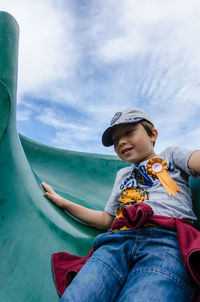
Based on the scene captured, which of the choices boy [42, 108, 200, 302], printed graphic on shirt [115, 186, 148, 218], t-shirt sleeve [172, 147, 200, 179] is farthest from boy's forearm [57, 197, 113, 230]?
t-shirt sleeve [172, 147, 200, 179]

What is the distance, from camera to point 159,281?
466 mm

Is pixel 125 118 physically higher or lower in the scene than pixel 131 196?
higher

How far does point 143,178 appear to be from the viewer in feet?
2.65

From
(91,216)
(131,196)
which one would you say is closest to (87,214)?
(91,216)

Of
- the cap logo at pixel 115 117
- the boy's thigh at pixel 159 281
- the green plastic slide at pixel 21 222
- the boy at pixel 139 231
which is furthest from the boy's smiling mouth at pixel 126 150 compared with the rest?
the boy's thigh at pixel 159 281

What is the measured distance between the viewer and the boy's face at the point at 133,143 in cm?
85

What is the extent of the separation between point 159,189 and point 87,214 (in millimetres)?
400

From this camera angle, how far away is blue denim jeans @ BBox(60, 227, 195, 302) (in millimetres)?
460

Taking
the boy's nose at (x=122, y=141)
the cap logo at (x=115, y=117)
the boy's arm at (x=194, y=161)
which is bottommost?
the boy's nose at (x=122, y=141)

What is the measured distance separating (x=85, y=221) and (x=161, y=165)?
44 centimetres

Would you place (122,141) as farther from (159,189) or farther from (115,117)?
(159,189)

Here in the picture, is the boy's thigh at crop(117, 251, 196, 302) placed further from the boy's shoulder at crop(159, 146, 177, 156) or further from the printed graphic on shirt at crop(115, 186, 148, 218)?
the boy's shoulder at crop(159, 146, 177, 156)

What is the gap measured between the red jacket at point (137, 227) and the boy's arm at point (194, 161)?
0.55ft

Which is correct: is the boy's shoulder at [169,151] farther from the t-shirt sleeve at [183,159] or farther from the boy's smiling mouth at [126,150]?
the boy's smiling mouth at [126,150]
